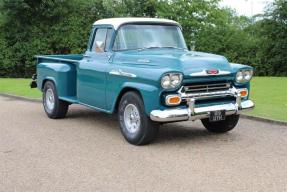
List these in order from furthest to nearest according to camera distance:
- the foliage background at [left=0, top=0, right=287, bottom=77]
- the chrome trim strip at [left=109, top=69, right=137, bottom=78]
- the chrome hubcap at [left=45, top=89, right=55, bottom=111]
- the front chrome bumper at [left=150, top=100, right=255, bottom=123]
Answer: the foliage background at [left=0, top=0, right=287, bottom=77]
the chrome hubcap at [left=45, top=89, right=55, bottom=111]
the chrome trim strip at [left=109, top=69, right=137, bottom=78]
the front chrome bumper at [left=150, top=100, right=255, bottom=123]

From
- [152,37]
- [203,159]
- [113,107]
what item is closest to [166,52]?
[152,37]

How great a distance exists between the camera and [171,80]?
723 cm

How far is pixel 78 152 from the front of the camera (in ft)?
23.9

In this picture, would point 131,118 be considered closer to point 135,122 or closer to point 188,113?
point 135,122

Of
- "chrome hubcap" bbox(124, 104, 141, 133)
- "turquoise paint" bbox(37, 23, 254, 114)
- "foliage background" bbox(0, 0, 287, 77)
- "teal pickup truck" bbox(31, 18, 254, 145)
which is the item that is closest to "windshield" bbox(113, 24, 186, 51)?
"teal pickup truck" bbox(31, 18, 254, 145)

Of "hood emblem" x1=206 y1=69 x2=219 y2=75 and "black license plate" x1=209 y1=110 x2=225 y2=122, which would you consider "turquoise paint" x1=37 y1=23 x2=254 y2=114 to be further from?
"black license plate" x1=209 y1=110 x2=225 y2=122

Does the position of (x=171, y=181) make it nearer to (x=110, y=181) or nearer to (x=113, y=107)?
(x=110, y=181)

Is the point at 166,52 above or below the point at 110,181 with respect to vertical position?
above

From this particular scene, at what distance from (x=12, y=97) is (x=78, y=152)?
799 centimetres

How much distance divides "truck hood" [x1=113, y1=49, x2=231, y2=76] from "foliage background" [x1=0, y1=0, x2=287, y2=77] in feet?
52.3

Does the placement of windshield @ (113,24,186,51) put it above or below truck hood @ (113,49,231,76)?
above

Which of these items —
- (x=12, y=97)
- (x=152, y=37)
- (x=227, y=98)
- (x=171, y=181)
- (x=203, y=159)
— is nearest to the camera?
(x=171, y=181)

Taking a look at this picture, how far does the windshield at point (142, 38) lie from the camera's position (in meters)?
8.56

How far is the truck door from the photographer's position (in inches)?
337
